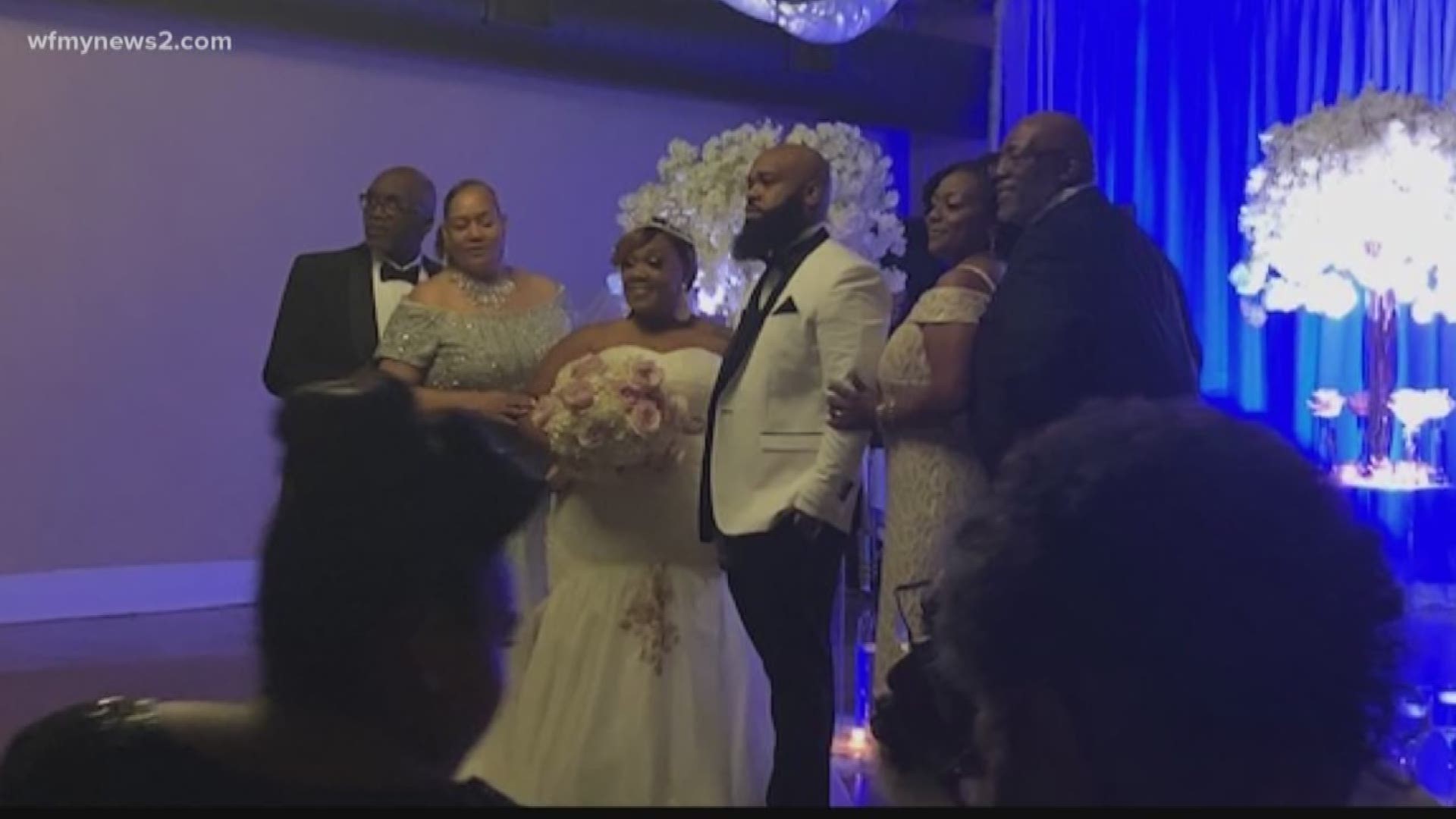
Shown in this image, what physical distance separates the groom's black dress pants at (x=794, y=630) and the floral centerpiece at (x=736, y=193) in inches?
80.3

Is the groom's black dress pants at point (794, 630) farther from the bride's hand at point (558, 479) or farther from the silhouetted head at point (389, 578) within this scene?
the silhouetted head at point (389, 578)

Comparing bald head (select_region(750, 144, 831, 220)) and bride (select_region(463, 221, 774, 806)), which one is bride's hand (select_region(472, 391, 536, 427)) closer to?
bride (select_region(463, 221, 774, 806))

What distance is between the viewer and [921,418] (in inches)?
122

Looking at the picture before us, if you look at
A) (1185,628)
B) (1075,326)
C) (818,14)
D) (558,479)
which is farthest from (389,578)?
(818,14)

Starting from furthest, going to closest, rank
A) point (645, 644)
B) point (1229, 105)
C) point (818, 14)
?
point (1229, 105), point (818, 14), point (645, 644)

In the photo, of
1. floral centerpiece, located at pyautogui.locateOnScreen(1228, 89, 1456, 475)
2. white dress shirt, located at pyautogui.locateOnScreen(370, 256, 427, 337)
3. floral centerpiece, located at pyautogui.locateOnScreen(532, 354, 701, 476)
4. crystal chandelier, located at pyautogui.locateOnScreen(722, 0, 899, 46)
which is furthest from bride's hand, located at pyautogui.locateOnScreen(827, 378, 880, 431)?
floral centerpiece, located at pyautogui.locateOnScreen(1228, 89, 1456, 475)

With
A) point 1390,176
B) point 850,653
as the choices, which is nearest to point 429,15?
point 850,653

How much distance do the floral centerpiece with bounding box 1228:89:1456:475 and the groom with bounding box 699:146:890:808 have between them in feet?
10.2

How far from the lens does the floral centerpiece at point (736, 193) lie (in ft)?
16.4

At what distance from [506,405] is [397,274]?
0.59 metres

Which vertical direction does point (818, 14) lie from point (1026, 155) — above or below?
above

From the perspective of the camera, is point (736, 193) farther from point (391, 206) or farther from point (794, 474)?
point (794, 474)

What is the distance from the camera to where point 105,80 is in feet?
19.9

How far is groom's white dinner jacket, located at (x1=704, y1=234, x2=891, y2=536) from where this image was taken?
120 inches
